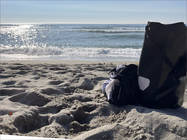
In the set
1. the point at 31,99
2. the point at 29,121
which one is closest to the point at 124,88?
the point at 29,121

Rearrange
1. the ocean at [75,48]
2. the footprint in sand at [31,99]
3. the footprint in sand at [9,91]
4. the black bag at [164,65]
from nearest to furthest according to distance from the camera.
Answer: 1. the black bag at [164,65]
2. the footprint in sand at [31,99]
3. the footprint in sand at [9,91]
4. the ocean at [75,48]

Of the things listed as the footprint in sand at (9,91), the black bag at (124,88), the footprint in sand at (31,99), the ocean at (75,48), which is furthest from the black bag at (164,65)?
the ocean at (75,48)

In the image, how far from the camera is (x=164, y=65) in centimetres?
278

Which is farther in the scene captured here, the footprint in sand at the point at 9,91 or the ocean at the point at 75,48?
the ocean at the point at 75,48

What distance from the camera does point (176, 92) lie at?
285cm

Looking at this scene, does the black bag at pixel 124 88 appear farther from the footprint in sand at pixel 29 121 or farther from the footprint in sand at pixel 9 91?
the footprint in sand at pixel 9 91

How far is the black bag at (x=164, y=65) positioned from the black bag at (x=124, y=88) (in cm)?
14

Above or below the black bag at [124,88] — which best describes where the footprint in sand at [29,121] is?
below

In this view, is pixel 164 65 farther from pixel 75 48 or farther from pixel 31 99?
pixel 75 48

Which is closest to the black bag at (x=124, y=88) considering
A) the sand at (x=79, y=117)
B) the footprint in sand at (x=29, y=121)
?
the sand at (x=79, y=117)

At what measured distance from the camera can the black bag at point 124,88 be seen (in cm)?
300

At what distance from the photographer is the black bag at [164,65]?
107 inches

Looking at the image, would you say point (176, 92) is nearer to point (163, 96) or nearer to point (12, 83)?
point (163, 96)

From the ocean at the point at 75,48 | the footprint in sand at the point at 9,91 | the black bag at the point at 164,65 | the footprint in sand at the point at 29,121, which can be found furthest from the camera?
the ocean at the point at 75,48
